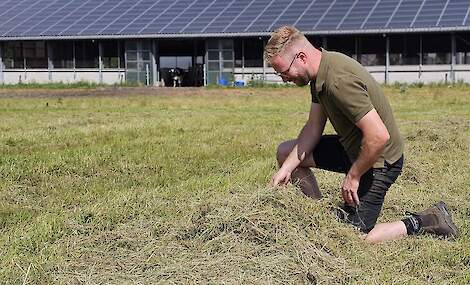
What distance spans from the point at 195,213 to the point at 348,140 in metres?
1.02

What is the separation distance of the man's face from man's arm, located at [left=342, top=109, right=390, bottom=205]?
0.43 m

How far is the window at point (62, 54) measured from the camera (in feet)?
103

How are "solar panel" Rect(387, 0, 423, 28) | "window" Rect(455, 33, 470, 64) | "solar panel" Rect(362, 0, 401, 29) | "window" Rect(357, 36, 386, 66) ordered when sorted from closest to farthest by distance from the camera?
1. "solar panel" Rect(387, 0, 423, 28)
2. "solar panel" Rect(362, 0, 401, 29)
3. "window" Rect(455, 33, 470, 64)
4. "window" Rect(357, 36, 386, 66)

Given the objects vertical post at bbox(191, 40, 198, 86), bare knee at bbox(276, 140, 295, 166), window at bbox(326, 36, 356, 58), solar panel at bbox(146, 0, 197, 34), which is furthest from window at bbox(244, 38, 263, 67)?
bare knee at bbox(276, 140, 295, 166)

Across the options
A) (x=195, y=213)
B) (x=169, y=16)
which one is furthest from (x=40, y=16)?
(x=195, y=213)

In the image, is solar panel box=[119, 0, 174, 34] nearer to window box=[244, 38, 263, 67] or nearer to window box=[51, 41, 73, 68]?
window box=[51, 41, 73, 68]

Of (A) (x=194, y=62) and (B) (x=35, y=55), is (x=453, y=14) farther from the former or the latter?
(B) (x=35, y=55)

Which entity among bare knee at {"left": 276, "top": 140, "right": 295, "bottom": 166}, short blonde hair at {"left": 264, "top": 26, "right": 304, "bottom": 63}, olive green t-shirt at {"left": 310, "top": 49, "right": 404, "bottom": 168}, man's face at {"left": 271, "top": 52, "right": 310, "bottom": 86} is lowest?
bare knee at {"left": 276, "top": 140, "right": 295, "bottom": 166}

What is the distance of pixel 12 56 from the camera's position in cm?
3247

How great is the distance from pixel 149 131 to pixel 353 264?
22.9 feet

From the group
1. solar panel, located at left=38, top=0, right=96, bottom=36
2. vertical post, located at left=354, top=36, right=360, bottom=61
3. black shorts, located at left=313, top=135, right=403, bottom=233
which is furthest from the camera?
solar panel, located at left=38, top=0, right=96, bottom=36

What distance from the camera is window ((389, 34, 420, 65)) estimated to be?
2717 centimetres

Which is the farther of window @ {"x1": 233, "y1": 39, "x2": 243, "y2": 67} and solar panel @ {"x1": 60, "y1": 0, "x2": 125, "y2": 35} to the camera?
solar panel @ {"x1": 60, "y1": 0, "x2": 125, "y2": 35}

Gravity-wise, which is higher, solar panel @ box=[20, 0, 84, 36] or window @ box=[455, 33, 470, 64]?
solar panel @ box=[20, 0, 84, 36]
